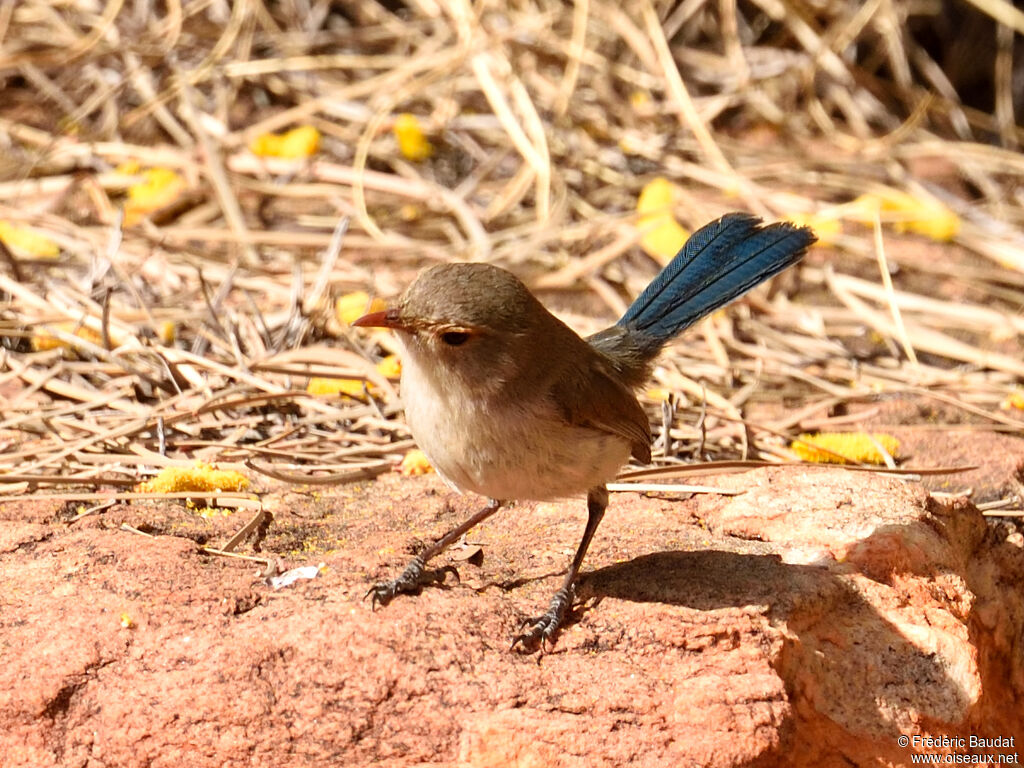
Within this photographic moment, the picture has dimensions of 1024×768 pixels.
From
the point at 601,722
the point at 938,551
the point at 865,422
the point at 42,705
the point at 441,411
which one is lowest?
the point at 865,422

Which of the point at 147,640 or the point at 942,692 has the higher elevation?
the point at 147,640

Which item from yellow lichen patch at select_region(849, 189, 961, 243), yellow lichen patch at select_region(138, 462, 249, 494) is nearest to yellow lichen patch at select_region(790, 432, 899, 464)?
yellow lichen patch at select_region(138, 462, 249, 494)

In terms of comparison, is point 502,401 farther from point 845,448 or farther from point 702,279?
point 845,448

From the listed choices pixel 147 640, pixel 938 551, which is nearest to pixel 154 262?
pixel 147 640

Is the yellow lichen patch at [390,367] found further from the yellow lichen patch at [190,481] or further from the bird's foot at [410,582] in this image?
the bird's foot at [410,582]

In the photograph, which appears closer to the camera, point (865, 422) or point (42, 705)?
point (42, 705)

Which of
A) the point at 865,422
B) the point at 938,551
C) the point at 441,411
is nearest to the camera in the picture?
the point at 441,411

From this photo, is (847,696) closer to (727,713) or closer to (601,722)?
(727,713)

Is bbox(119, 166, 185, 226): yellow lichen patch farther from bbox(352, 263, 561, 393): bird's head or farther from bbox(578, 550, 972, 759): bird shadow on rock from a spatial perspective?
bbox(578, 550, 972, 759): bird shadow on rock
